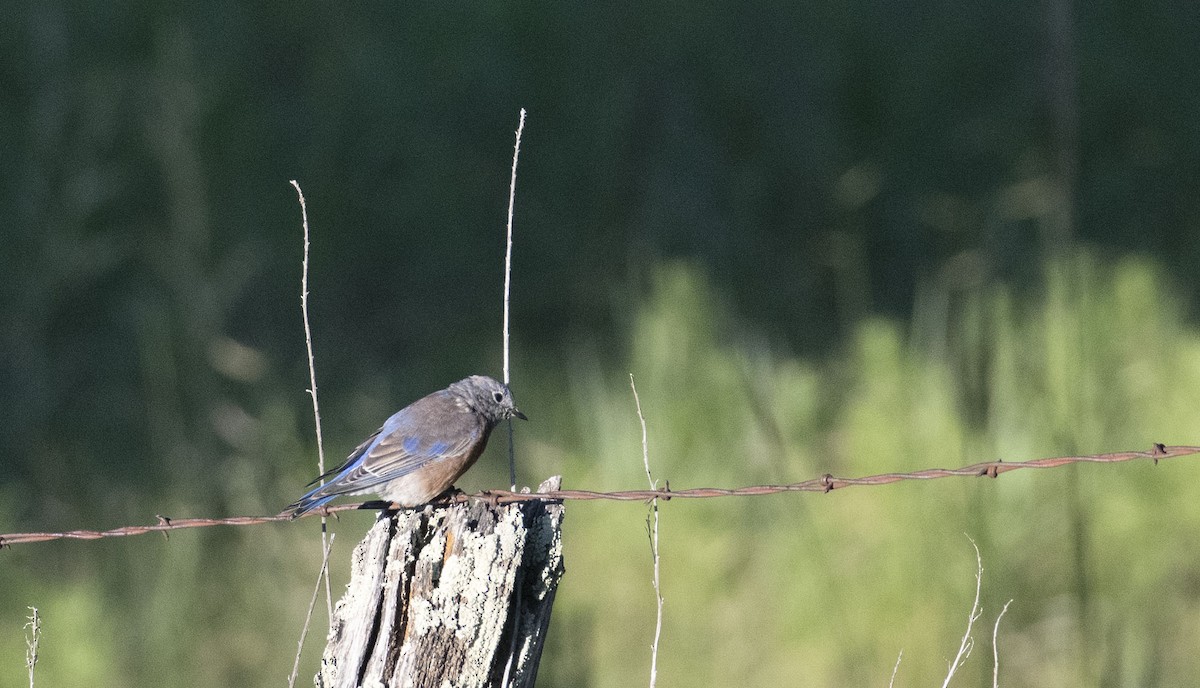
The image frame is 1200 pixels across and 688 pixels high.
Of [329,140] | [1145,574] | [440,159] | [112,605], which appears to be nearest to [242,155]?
[329,140]

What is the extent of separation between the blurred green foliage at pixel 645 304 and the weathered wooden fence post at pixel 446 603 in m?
1.92

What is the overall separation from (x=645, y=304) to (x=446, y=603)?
299 cm

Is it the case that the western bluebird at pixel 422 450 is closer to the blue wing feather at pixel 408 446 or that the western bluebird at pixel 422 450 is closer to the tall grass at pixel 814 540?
the blue wing feather at pixel 408 446

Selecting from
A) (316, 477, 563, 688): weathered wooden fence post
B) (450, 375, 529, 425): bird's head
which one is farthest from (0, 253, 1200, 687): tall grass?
(316, 477, 563, 688): weathered wooden fence post

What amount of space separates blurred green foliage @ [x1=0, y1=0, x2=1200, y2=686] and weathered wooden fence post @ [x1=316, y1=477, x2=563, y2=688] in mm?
1920

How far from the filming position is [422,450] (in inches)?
136

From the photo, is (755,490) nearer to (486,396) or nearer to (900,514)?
(486,396)

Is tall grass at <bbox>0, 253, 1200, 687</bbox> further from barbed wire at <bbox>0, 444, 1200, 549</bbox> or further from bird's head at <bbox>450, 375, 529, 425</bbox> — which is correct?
barbed wire at <bbox>0, 444, 1200, 549</bbox>

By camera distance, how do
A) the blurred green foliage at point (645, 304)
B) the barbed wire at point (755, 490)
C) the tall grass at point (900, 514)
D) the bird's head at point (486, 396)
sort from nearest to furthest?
the barbed wire at point (755, 490), the bird's head at point (486, 396), the tall grass at point (900, 514), the blurred green foliage at point (645, 304)

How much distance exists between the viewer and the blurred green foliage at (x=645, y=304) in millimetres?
4453

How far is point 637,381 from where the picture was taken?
5086 millimetres

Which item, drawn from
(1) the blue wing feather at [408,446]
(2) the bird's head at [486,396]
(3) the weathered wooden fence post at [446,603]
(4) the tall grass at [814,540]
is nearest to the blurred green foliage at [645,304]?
(4) the tall grass at [814,540]

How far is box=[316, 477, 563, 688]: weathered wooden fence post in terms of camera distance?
245 centimetres

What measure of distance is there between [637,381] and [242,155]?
254 cm
